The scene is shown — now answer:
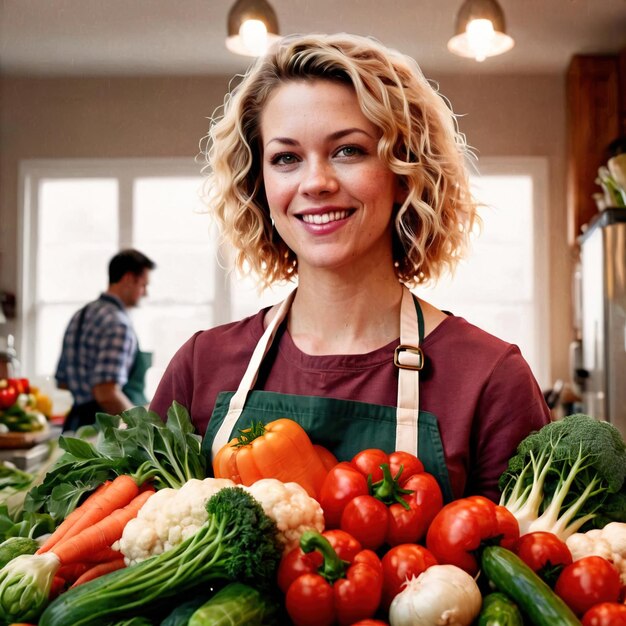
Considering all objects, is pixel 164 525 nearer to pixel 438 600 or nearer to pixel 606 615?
pixel 438 600

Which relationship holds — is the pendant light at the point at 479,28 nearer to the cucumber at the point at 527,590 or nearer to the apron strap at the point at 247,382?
the apron strap at the point at 247,382

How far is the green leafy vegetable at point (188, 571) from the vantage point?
0.82 meters

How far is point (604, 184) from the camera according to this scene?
3797 millimetres

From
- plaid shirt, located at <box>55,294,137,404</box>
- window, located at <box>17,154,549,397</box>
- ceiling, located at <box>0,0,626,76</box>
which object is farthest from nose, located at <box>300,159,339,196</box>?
window, located at <box>17,154,549,397</box>

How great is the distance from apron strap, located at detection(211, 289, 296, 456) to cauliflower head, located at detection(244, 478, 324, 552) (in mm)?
278

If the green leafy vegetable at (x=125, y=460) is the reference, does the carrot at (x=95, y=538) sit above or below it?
below

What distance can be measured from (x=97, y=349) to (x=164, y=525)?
2.64 meters

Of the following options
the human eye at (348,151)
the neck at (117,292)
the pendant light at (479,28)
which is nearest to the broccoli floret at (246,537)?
the human eye at (348,151)

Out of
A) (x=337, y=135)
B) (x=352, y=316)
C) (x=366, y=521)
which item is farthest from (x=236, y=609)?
(x=337, y=135)

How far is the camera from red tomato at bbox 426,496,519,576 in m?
0.88

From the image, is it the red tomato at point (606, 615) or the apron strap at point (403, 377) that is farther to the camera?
the apron strap at point (403, 377)

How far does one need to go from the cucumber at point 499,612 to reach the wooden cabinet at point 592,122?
4247 mm

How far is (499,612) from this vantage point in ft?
2.67

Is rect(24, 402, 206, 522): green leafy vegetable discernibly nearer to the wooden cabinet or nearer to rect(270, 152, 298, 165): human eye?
rect(270, 152, 298, 165): human eye
